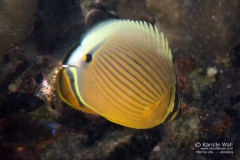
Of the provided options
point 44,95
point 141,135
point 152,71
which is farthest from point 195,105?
point 44,95

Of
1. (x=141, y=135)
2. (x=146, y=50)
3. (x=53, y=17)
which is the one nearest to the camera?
(x=146, y=50)

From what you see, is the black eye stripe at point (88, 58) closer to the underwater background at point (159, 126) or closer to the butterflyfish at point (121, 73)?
the butterflyfish at point (121, 73)

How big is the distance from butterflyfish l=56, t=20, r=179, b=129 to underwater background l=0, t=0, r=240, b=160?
3.95ft

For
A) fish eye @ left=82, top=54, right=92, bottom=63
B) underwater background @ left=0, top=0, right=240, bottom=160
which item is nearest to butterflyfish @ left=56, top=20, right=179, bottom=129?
fish eye @ left=82, top=54, right=92, bottom=63

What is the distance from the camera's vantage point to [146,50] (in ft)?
5.33

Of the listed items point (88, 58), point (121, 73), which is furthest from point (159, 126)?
point (88, 58)

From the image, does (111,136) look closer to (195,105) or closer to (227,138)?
(195,105)

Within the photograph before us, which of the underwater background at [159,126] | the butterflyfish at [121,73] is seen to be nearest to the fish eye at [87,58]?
the butterflyfish at [121,73]

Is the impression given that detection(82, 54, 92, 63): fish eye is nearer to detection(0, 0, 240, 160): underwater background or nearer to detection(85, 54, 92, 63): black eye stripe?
detection(85, 54, 92, 63): black eye stripe

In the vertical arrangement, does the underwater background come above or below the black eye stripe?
below

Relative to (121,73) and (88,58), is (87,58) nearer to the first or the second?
(88,58)

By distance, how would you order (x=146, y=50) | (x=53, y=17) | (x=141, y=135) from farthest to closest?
(x=53, y=17) < (x=141, y=135) < (x=146, y=50)

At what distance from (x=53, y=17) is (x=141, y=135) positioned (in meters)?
2.31

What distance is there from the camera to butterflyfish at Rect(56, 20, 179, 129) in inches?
61.7
